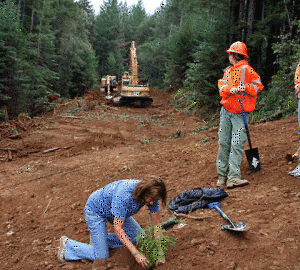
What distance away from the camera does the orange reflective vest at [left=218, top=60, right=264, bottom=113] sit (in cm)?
356

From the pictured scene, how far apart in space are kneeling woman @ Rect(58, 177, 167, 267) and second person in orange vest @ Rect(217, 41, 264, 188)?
5.50 ft

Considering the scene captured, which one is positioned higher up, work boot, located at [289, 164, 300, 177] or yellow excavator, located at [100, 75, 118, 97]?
yellow excavator, located at [100, 75, 118, 97]

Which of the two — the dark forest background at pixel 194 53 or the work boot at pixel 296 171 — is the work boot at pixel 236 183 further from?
the dark forest background at pixel 194 53

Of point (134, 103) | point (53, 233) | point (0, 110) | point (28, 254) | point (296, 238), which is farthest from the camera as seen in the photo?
point (134, 103)

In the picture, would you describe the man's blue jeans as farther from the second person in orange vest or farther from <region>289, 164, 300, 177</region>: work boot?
<region>289, 164, 300, 177</region>: work boot

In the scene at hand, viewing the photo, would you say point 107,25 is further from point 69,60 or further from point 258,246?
point 258,246

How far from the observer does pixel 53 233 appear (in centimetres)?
386

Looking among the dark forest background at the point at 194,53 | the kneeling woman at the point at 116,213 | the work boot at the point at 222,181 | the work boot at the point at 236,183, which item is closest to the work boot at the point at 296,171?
the work boot at the point at 236,183

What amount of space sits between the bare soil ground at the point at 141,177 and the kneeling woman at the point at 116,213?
143mm

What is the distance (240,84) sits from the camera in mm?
3584

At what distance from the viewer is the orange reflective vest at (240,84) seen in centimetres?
356

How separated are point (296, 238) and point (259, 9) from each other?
41.0ft

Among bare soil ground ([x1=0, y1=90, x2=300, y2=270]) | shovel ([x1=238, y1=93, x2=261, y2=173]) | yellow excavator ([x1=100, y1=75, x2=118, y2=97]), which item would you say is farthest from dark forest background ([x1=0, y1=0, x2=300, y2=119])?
shovel ([x1=238, y1=93, x2=261, y2=173])

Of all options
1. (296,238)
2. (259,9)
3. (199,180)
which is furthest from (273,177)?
(259,9)
